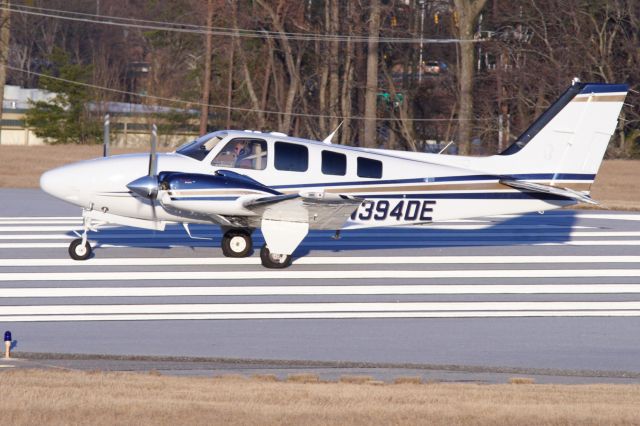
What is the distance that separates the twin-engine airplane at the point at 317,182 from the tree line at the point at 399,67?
19.7 m

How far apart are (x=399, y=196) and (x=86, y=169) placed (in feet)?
16.2

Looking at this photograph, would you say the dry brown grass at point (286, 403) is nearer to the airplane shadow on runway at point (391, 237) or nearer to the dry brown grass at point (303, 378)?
the dry brown grass at point (303, 378)

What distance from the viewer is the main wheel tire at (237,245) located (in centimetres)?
1644

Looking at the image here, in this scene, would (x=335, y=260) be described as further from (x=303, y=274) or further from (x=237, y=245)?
(x=237, y=245)

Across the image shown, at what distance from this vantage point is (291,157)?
15984 mm

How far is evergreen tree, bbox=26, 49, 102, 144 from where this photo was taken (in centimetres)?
4597

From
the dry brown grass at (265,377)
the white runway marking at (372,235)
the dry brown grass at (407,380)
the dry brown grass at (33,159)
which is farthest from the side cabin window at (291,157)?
the dry brown grass at (33,159)

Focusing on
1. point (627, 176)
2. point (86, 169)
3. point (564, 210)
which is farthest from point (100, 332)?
point (627, 176)

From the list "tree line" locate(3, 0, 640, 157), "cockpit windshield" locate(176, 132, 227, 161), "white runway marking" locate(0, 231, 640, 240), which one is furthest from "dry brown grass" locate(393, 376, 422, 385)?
"tree line" locate(3, 0, 640, 157)

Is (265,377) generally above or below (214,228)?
below

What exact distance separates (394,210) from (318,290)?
2.48 metres

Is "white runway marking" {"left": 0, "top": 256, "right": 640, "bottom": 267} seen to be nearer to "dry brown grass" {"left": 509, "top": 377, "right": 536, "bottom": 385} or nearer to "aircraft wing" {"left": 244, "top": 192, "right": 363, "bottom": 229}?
"aircraft wing" {"left": 244, "top": 192, "right": 363, "bottom": 229}

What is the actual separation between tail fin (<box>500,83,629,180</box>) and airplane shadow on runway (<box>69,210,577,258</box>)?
2.35 m

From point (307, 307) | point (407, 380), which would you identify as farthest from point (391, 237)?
point (407, 380)
